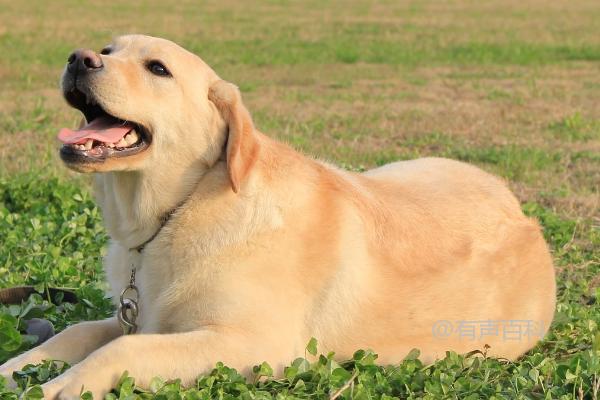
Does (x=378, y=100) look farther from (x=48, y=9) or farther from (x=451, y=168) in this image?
(x=48, y=9)

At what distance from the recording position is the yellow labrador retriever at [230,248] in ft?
13.6

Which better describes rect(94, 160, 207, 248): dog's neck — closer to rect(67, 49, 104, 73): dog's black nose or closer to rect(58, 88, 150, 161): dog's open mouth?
rect(58, 88, 150, 161): dog's open mouth

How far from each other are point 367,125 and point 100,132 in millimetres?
7536

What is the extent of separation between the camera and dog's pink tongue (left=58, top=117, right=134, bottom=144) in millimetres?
4188

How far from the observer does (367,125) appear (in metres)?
11.6

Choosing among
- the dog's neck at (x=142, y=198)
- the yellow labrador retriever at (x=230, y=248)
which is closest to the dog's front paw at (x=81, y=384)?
the yellow labrador retriever at (x=230, y=248)

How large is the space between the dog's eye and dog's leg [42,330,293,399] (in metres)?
1.15

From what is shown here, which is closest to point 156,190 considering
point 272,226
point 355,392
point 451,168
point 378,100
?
point 272,226

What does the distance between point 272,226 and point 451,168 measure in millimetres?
1723

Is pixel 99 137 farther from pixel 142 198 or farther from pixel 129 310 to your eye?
pixel 129 310

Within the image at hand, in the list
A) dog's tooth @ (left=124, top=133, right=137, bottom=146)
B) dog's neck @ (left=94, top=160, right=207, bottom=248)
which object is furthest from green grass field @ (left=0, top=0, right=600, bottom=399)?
dog's tooth @ (left=124, top=133, right=137, bottom=146)

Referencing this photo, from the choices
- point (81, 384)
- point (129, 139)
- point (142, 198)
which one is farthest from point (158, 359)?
point (129, 139)

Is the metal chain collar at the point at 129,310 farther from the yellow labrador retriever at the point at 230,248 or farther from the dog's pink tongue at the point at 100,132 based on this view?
the dog's pink tongue at the point at 100,132

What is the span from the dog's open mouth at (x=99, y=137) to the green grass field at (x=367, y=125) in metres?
0.91
